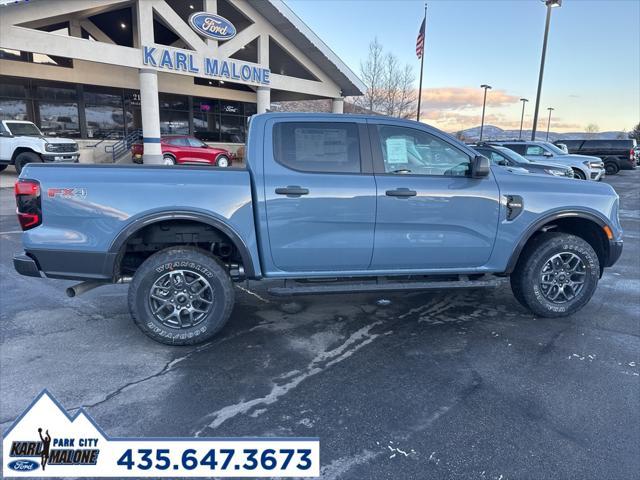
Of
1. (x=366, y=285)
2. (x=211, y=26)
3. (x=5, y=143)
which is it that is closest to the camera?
(x=366, y=285)

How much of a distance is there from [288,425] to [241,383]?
618 millimetres

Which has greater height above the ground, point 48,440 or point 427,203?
point 427,203

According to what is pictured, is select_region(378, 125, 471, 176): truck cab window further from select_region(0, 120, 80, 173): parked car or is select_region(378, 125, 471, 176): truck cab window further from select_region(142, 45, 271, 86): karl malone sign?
select_region(142, 45, 271, 86): karl malone sign

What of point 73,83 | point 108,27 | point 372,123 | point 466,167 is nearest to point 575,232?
point 466,167

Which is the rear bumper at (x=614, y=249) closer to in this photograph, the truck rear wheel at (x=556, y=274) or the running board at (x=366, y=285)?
the truck rear wheel at (x=556, y=274)

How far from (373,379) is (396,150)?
203cm

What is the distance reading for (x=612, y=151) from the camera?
26.3 metres

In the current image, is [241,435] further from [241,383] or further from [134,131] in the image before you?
[134,131]

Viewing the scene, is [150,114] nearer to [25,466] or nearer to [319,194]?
[319,194]

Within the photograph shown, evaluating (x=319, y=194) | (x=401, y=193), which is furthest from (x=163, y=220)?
(x=401, y=193)

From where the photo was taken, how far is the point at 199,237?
12.3ft

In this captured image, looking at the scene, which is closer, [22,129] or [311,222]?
[311,222]

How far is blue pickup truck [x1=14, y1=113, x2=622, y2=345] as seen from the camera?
345 cm

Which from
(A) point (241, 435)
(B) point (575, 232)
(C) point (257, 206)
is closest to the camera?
(A) point (241, 435)
